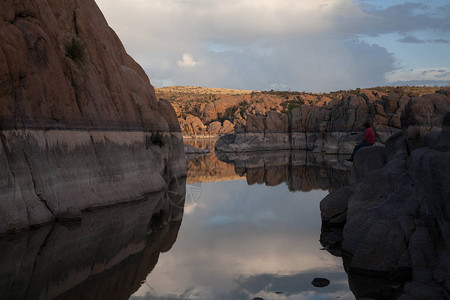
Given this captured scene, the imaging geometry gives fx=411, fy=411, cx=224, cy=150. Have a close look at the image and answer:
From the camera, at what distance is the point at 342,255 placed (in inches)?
459

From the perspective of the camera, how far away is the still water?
9.03 meters

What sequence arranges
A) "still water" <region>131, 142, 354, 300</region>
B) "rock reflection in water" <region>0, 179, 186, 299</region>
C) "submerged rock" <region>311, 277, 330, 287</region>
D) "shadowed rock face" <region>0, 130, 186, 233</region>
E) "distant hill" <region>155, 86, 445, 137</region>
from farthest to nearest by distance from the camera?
"distant hill" <region>155, 86, 445, 137</region> → "shadowed rock face" <region>0, 130, 186, 233</region> → "submerged rock" <region>311, 277, 330, 287</region> → "still water" <region>131, 142, 354, 300</region> → "rock reflection in water" <region>0, 179, 186, 299</region>

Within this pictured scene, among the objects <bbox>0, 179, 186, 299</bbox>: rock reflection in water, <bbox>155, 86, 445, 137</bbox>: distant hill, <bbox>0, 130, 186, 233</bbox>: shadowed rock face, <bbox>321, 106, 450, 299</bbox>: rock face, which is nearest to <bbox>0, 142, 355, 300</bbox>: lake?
<bbox>0, 179, 186, 299</bbox>: rock reflection in water

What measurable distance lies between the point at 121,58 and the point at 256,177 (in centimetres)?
1424

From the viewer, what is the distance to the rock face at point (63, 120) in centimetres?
1348

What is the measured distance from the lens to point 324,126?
7288cm

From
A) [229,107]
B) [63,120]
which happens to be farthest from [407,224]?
[229,107]

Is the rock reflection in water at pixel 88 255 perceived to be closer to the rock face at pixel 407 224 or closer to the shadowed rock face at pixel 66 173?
the shadowed rock face at pixel 66 173

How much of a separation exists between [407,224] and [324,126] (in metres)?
64.7

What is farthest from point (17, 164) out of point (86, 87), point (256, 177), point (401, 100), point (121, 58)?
point (401, 100)

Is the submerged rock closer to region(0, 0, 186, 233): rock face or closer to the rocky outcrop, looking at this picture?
region(0, 0, 186, 233): rock face

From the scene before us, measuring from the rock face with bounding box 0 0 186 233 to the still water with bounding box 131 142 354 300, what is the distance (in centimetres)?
389

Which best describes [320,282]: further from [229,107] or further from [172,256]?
[229,107]

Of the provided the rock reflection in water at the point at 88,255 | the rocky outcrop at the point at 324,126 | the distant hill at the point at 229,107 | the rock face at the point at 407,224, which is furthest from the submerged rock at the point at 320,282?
the distant hill at the point at 229,107
